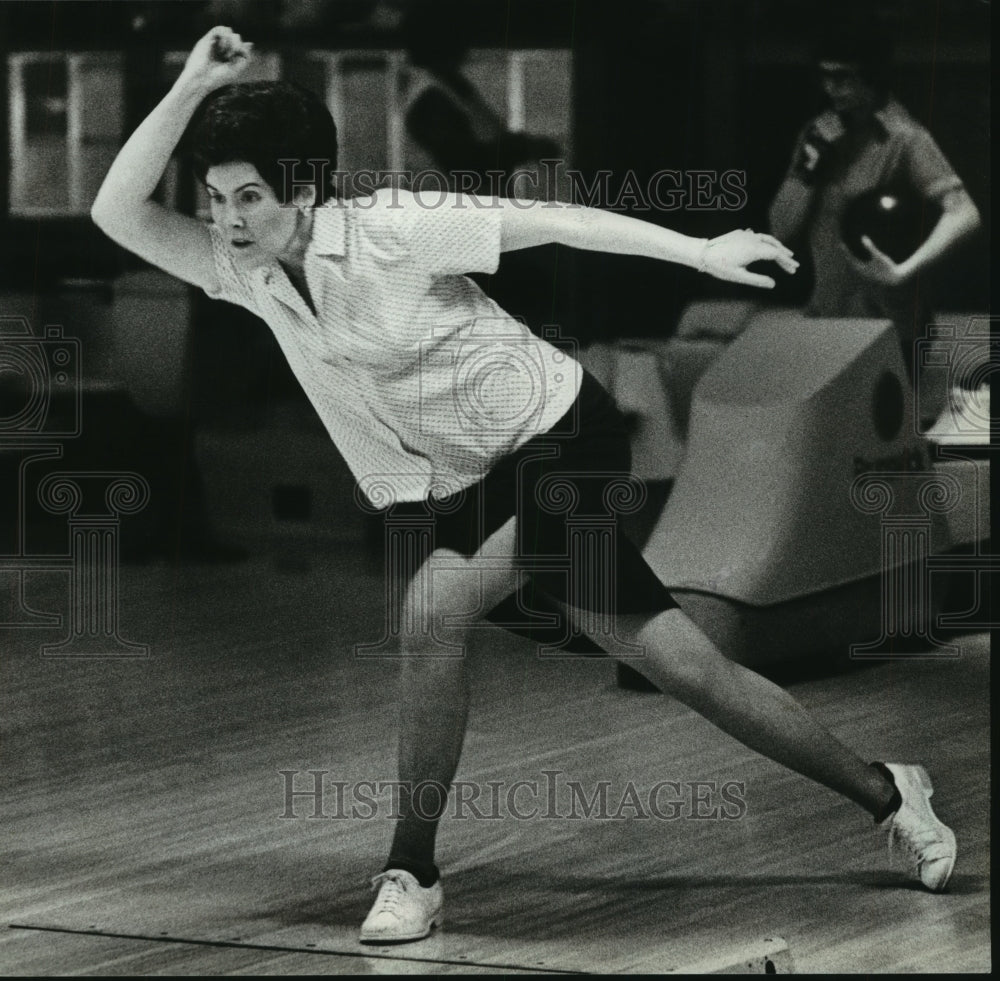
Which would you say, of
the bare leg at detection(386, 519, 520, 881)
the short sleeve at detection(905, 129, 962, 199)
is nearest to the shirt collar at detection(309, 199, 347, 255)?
the bare leg at detection(386, 519, 520, 881)

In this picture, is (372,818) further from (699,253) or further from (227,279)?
(699,253)

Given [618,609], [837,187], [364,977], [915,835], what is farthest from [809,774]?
[837,187]

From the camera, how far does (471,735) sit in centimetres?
338

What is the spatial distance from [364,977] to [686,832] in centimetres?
73

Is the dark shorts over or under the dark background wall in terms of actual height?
under

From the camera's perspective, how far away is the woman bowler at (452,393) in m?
3.20

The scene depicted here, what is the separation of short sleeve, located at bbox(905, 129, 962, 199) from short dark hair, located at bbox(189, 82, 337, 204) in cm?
111

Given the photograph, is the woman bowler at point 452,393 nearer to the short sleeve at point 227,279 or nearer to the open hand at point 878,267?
the short sleeve at point 227,279

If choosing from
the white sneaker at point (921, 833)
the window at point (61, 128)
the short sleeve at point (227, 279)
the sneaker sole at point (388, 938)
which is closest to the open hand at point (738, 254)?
the short sleeve at point (227, 279)

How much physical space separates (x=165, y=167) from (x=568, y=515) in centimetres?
103

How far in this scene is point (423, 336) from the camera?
10.6ft

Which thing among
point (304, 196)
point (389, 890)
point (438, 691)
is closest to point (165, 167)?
point (304, 196)

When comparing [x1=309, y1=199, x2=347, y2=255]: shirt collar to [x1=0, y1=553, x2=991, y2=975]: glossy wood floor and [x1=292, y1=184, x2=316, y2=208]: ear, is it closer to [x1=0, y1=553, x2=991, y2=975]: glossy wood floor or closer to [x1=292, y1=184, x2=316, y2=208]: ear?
[x1=292, y1=184, x2=316, y2=208]: ear

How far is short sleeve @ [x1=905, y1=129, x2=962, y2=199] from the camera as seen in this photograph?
3287 millimetres
